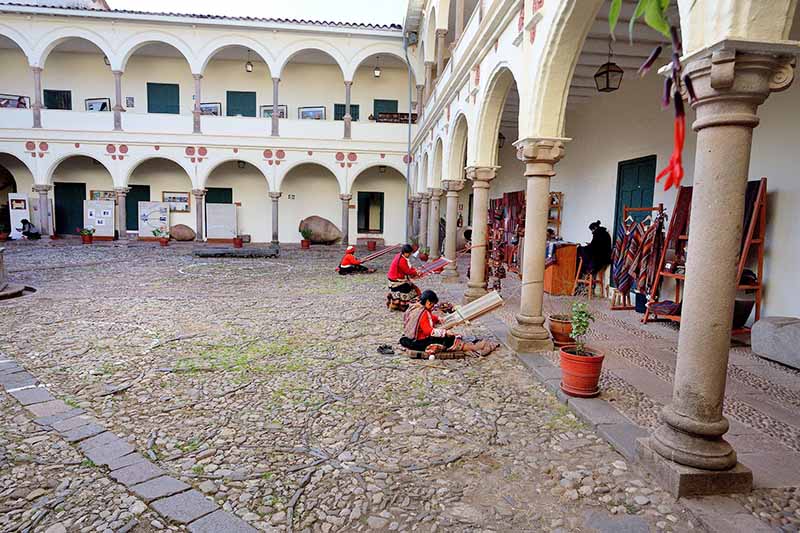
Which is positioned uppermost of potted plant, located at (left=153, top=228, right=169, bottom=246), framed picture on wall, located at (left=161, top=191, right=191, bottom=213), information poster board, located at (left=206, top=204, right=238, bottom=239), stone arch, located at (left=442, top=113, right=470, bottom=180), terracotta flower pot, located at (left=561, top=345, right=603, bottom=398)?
stone arch, located at (left=442, top=113, right=470, bottom=180)

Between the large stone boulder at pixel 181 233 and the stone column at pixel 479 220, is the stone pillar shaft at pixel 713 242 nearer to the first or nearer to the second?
the stone column at pixel 479 220

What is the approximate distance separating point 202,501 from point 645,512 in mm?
2590

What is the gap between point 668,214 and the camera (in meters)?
8.17

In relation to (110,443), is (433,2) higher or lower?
higher

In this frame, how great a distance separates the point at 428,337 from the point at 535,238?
174 centimetres

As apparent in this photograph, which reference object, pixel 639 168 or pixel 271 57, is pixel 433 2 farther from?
pixel 639 168

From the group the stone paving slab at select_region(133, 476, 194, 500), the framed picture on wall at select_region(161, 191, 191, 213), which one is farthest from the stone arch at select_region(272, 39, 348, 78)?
the stone paving slab at select_region(133, 476, 194, 500)

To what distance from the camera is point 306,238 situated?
21.1m

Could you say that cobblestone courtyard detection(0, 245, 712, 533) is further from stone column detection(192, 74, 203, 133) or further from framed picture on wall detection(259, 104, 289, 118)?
framed picture on wall detection(259, 104, 289, 118)

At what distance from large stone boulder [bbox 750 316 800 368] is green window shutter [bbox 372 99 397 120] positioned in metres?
19.1

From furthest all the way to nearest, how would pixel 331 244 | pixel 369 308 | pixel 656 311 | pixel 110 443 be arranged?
pixel 331 244 → pixel 369 308 → pixel 656 311 → pixel 110 443

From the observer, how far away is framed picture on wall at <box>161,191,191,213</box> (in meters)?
22.2

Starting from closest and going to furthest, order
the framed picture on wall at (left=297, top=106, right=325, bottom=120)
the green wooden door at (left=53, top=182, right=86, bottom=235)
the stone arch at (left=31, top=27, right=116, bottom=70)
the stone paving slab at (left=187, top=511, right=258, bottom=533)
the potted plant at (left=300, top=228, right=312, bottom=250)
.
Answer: the stone paving slab at (left=187, top=511, right=258, bottom=533) < the stone arch at (left=31, top=27, right=116, bottom=70) < the potted plant at (left=300, top=228, right=312, bottom=250) < the green wooden door at (left=53, top=182, right=86, bottom=235) < the framed picture on wall at (left=297, top=106, right=325, bottom=120)

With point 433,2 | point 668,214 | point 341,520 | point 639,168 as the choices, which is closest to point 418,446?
point 341,520
